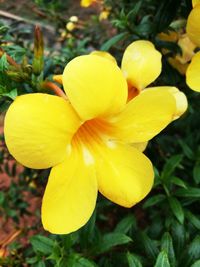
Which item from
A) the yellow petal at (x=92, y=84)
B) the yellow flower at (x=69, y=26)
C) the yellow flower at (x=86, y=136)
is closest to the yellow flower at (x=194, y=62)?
the yellow flower at (x=86, y=136)

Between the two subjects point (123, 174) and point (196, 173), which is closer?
point (123, 174)

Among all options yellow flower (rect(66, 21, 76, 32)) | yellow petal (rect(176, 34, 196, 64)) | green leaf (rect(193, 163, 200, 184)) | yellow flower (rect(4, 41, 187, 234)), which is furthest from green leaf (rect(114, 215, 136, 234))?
yellow flower (rect(66, 21, 76, 32))

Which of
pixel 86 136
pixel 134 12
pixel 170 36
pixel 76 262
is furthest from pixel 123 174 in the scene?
pixel 170 36

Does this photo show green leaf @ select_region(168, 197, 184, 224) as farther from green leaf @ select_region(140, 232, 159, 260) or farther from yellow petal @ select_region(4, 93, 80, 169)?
yellow petal @ select_region(4, 93, 80, 169)

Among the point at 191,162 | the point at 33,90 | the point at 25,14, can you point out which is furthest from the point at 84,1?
the point at 25,14

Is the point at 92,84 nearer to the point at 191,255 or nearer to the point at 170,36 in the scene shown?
the point at 191,255

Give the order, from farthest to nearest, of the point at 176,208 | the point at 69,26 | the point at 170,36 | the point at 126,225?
the point at 69,26, the point at 170,36, the point at 126,225, the point at 176,208

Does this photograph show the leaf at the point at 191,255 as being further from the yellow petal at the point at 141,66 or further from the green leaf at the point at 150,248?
the yellow petal at the point at 141,66

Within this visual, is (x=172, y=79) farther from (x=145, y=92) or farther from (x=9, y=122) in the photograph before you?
(x=9, y=122)
